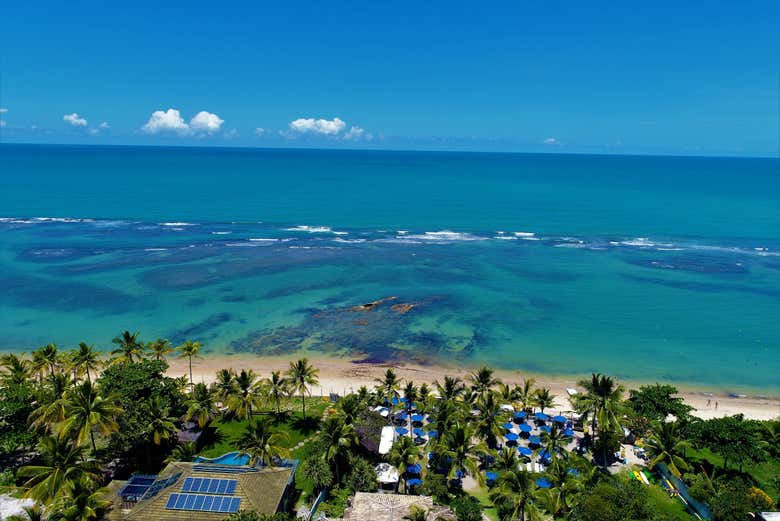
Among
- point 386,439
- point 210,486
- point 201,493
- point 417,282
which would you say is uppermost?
point 210,486

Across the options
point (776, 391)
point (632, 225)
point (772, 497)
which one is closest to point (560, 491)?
point (772, 497)

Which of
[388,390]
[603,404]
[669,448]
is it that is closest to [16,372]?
[388,390]

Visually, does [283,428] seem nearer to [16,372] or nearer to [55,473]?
[55,473]

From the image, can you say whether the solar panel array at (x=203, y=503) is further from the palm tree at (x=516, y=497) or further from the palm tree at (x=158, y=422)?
the palm tree at (x=516, y=497)

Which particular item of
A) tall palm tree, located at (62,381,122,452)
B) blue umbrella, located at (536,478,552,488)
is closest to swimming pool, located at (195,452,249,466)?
tall palm tree, located at (62,381,122,452)

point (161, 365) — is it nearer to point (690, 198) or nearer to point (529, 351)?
point (529, 351)

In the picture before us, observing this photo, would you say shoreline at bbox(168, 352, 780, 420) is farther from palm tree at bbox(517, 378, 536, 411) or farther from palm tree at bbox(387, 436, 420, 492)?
palm tree at bbox(387, 436, 420, 492)
